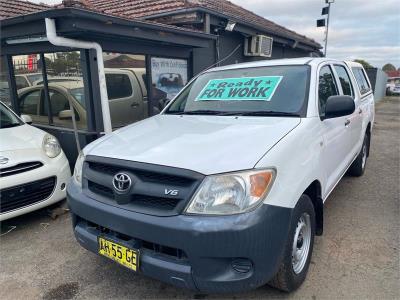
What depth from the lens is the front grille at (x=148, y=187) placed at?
213 cm

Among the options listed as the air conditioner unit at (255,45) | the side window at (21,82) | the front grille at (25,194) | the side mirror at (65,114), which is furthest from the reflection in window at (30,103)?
the air conditioner unit at (255,45)

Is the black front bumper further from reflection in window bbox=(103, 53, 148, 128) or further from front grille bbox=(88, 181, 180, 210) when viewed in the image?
reflection in window bbox=(103, 53, 148, 128)

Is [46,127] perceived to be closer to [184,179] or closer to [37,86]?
[37,86]

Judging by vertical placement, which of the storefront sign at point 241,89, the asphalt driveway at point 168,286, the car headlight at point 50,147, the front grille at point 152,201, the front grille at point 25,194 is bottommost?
the asphalt driveway at point 168,286

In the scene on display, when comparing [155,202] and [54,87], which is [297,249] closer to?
[155,202]

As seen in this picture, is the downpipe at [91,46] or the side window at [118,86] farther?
the side window at [118,86]

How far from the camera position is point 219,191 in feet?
6.91

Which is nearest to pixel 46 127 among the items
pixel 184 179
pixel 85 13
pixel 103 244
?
pixel 85 13

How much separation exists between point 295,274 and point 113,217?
1.37 meters

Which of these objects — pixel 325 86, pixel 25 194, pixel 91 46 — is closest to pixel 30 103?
pixel 91 46

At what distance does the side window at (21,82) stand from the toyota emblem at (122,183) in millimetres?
5444

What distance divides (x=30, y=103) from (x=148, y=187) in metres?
5.59

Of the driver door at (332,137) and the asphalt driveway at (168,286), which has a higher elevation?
the driver door at (332,137)

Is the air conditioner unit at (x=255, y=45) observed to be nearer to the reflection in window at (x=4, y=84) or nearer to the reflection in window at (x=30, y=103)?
the reflection in window at (x=30, y=103)
